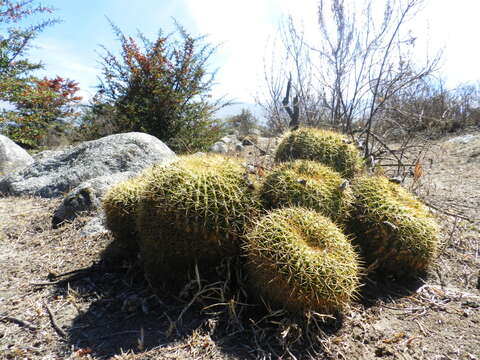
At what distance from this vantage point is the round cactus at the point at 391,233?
2906 mm

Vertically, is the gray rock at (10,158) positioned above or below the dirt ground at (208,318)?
above

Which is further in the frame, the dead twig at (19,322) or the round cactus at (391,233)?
the round cactus at (391,233)

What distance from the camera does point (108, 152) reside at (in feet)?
20.3

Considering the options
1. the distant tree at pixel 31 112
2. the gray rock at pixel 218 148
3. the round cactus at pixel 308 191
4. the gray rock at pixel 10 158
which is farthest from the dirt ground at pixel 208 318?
the distant tree at pixel 31 112

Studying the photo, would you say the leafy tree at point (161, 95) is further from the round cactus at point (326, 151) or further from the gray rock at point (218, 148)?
the round cactus at point (326, 151)

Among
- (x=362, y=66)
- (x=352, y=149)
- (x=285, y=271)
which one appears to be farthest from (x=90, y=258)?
(x=362, y=66)

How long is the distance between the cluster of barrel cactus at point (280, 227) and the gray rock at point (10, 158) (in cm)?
675

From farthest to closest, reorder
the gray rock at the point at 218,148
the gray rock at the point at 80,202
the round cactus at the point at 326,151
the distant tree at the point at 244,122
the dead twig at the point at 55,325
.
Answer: the distant tree at the point at 244,122, the gray rock at the point at 218,148, the gray rock at the point at 80,202, the round cactus at the point at 326,151, the dead twig at the point at 55,325

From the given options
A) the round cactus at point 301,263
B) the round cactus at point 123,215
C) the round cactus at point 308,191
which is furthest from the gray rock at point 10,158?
the round cactus at point 301,263

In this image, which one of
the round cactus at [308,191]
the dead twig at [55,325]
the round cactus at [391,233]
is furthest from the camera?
the round cactus at [391,233]

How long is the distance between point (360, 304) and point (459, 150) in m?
7.32

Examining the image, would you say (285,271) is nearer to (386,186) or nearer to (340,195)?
(340,195)

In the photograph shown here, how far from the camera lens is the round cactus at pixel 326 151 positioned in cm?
363

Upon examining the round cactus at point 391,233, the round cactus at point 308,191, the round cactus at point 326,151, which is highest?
the round cactus at point 326,151
